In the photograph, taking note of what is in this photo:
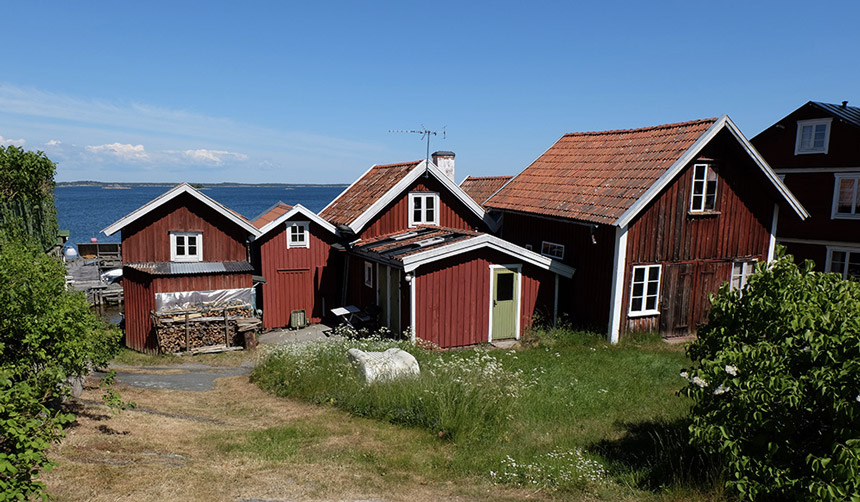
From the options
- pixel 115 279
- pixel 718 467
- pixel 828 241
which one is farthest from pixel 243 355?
pixel 828 241

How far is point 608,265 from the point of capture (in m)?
17.7

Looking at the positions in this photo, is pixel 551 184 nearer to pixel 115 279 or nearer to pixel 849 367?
pixel 849 367

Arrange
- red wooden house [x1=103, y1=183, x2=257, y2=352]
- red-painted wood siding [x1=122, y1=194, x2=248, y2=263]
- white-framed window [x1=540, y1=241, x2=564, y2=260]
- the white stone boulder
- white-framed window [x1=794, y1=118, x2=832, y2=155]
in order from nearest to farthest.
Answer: the white stone boulder
red wooden house [x1=103, y1=183, x2=257, y2=352]
white-framed window [x1=540, y1=241, x2=564, y2=260]
red-painted wood siding [x1=122, y1=194, x2=248, y2=263]
white-framed window [x1=794, y1=118, x2=832, y2=155]

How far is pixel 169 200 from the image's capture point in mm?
20078

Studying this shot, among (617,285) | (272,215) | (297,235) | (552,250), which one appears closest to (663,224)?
(617,285)

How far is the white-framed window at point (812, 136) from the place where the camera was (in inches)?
954

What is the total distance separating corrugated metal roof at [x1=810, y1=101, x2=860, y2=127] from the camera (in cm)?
2307

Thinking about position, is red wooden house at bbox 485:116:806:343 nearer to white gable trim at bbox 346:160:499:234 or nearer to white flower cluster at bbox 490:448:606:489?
white gable trim at bbox 346:160:499:234

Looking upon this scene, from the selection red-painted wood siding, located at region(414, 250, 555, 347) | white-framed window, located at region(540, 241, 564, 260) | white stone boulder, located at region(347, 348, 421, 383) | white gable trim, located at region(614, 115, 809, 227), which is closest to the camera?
white stone boulder, located at region(347, 348, 421, 383)

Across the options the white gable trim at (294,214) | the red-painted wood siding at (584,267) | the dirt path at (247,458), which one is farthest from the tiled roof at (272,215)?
the dirt path at (247,458)

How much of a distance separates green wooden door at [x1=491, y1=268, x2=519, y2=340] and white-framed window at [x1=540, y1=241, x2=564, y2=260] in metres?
2.27

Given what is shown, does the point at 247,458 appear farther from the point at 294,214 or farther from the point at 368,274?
the point at 294,214

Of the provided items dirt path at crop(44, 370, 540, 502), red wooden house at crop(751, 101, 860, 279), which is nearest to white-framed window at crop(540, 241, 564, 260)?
red wooden house at crop(751, 101, 860, 279)

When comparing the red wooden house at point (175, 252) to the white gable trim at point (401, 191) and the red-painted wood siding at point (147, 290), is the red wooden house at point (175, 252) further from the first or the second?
the white gable trim at point (401, 191)
